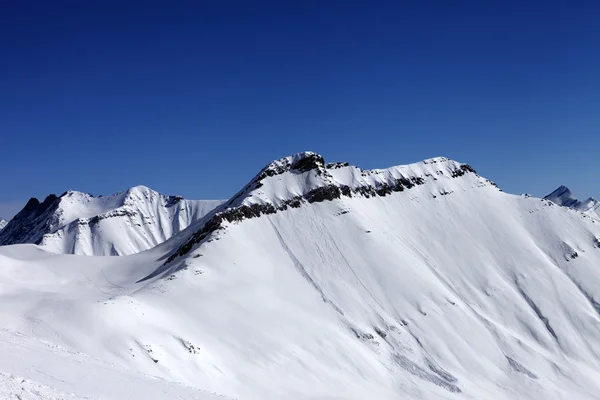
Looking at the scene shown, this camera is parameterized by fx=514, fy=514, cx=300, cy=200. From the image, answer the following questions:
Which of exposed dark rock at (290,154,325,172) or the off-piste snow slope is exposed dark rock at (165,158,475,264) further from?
the off-piste snow slope

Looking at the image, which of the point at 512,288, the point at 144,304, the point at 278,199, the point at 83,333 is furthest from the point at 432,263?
the point at 83,333

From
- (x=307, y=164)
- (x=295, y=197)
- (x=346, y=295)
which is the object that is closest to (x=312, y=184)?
(x=295, y=197)

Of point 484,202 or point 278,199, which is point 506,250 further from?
point 278,199

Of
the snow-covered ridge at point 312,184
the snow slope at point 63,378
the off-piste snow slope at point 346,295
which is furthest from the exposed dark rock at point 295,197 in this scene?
the snow slope at point 63,378

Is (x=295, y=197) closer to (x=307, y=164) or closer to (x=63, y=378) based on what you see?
(x=307, y=164)

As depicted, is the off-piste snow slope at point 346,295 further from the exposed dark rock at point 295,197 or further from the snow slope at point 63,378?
the snow slope at point 63,378
